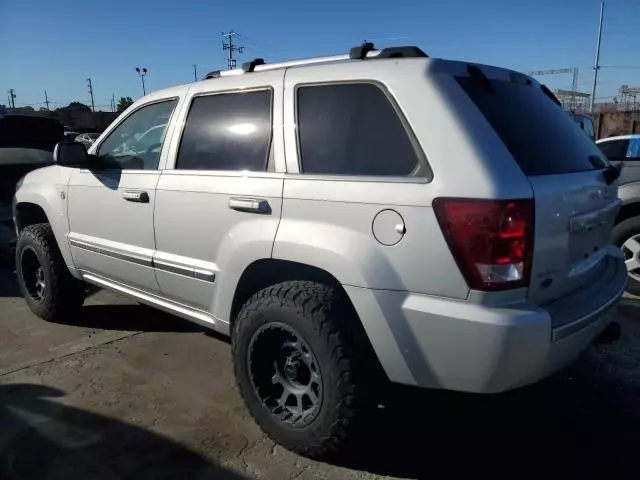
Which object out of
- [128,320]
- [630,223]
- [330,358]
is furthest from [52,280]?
[630,223]

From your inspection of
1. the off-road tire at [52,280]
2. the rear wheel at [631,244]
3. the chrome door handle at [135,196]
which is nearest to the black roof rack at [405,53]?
the chrome door handle at [135,196]

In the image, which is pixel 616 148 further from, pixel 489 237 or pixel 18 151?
pixel 18 151

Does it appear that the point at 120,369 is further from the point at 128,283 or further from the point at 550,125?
the point at 550,125

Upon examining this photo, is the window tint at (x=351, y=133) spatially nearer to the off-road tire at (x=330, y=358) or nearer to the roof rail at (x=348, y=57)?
the roof rail at (x=348, y=57)

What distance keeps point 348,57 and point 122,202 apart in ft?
5.95

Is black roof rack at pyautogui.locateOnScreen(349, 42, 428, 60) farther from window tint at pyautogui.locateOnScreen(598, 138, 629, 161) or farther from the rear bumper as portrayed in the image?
window tint at pyautogui.locateOnScreen(598, 138, 629, 161)

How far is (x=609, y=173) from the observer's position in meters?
2.88

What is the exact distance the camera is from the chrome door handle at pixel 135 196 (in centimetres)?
334

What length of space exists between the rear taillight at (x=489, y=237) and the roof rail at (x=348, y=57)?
870 mm

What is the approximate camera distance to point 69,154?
3.72 m

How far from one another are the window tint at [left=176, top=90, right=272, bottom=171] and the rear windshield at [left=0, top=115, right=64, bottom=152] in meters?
5.62

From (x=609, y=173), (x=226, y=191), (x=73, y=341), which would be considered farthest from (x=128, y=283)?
(x=609, y=173)

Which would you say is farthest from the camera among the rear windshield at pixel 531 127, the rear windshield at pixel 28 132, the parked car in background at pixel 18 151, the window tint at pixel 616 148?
the rear windshield at pixel 28 132

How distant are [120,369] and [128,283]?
602mm
